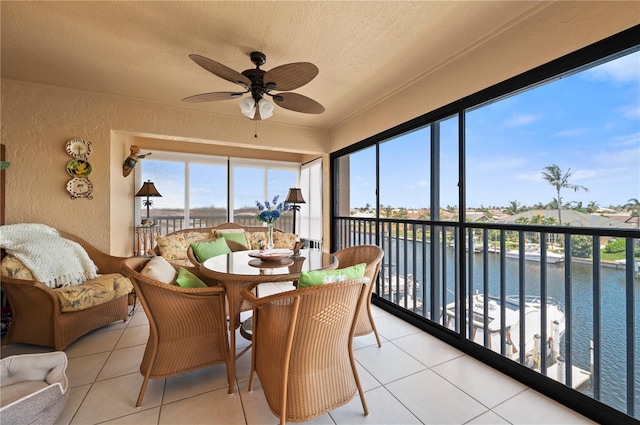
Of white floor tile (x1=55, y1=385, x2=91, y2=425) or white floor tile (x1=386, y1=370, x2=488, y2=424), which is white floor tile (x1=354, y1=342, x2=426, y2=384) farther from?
white floor tile (x1=55, y1=385, x2=91, y2=425)

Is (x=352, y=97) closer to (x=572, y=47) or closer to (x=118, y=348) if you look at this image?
(x=572, y=47)

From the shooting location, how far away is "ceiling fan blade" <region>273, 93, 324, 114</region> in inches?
82.9

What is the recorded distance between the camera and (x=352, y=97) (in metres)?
3.22

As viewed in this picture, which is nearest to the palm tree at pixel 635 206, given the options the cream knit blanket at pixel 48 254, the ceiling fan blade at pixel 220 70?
the ceiling fan blade at pixel 220 70

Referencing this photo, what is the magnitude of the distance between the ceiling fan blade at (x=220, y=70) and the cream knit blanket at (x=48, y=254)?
232 centimetres

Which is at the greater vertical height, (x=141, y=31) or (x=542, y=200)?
(x=141, y=31)

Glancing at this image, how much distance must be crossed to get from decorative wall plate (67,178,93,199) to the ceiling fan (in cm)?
206

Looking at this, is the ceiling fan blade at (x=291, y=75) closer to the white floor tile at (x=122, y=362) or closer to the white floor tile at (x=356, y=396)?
the white floor tile at (x=356, y=396)

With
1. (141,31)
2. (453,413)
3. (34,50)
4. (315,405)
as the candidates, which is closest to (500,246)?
(453,413)

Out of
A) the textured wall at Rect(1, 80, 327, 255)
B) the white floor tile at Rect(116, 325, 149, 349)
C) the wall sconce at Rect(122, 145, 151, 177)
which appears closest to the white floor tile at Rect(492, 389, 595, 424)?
the white floor tile at Rect(116, 325, 149, 349)

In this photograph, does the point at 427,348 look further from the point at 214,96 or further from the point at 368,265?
the point at 214,96

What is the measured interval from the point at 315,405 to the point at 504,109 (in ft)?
8.53

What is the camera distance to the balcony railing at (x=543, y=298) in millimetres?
1548

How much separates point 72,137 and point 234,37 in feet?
8.10
